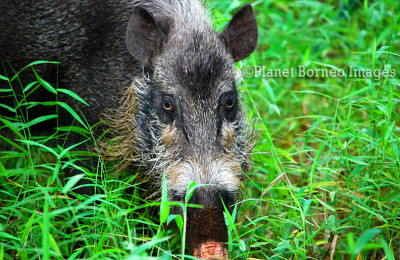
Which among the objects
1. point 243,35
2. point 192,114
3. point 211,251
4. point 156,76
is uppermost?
point 243,35

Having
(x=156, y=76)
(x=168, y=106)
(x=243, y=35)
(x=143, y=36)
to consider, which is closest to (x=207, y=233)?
(x=168, y=106)

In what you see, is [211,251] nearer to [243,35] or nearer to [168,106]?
[168,106]

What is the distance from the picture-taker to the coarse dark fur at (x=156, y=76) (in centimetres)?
365

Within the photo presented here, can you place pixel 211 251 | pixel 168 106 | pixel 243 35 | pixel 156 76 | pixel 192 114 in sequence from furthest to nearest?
pixel 243 35
pixel 156 76
pixel 168 106
pixel 192 114
pixel 211 251

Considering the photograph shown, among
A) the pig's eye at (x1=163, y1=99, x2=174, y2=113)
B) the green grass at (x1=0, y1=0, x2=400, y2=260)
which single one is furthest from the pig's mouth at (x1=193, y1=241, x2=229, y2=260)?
the pig's eye at (x1=163, y1=99, x2=174, y2=113)

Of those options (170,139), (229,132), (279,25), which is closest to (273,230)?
(229,132)

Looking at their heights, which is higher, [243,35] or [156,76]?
[243,35]

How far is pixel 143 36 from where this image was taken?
13.4 ft

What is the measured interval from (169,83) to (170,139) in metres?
0.45

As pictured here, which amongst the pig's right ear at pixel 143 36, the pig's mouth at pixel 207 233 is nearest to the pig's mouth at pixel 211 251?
the pig's mouth at pixel 207 233

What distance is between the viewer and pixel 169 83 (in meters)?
3.92

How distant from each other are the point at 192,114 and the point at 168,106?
0.87 feet

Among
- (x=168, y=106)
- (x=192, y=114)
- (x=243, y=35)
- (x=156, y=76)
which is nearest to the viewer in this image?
(x=192, y=114)

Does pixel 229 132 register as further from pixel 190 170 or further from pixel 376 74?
pixel 376 74
